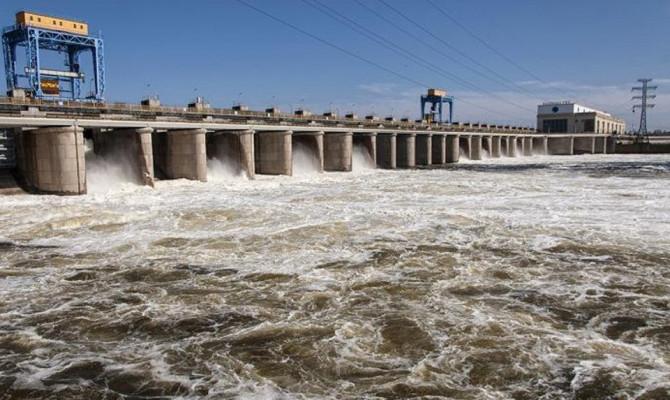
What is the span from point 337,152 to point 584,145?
258 ft

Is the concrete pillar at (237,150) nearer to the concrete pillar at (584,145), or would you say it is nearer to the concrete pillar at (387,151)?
the concrete pillar at (387,151)

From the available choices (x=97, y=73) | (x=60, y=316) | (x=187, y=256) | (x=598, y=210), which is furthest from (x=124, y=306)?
(x=97, y=73)

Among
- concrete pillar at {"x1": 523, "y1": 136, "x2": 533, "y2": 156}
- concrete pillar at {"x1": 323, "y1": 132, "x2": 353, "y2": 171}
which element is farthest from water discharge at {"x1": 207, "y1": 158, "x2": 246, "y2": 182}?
concrete pillar at {"x1": 523, "y1": 136, "x2": 533, "y2": 156}

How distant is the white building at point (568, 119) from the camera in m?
134

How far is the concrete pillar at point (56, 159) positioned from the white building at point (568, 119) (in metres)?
125

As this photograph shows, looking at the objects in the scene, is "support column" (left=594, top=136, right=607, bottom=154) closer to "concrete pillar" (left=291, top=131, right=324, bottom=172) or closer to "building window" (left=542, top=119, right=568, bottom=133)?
"building window" (left=542, top=119, right=568, bottom=133)

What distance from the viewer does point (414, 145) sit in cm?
6581

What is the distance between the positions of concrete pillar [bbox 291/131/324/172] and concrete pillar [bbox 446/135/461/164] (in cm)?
3216

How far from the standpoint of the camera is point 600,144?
110m

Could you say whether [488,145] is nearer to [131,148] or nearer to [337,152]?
[337,152]

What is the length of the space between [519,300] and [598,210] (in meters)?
→ 13.9

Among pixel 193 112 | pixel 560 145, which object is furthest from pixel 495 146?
pixel 193 112

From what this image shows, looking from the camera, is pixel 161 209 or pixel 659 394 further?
pixel 161 209

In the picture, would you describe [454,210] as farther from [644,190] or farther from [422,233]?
[644,190]
